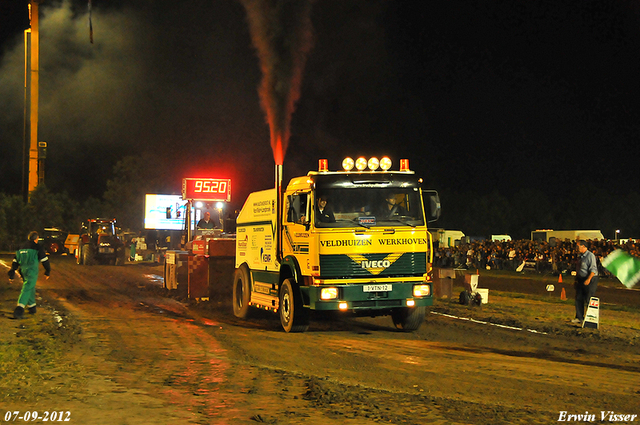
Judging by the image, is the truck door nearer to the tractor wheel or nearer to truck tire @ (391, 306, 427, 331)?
truck tire @ (391, 306, 427, 331)

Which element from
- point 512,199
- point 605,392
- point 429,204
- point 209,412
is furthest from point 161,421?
point 512,199

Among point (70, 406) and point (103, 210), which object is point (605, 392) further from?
point (103, 210)

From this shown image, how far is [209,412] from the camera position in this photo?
271 inches

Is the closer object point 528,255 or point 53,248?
point 528,255

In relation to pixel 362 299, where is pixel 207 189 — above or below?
above

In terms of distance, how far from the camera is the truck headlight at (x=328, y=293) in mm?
12008

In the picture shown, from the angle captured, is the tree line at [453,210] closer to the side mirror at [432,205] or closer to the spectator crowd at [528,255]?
the spectator crowd at [528,255]

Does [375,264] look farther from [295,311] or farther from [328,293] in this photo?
[295,311]

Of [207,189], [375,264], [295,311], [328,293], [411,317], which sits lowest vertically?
[411,317]

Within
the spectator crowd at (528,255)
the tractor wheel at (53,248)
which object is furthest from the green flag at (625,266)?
the tractor wheel at (53,248)

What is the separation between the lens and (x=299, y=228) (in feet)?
41.0

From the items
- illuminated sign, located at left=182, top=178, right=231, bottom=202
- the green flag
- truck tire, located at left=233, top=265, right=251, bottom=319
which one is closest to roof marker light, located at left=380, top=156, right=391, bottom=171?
truck tire, located at left=233, top=265, right=251, bottom=319

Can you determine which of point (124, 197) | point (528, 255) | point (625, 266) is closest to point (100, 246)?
point (528, 255)

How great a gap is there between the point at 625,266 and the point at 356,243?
740 inches
